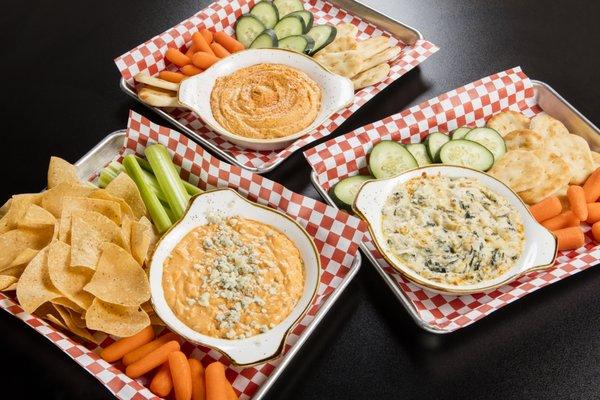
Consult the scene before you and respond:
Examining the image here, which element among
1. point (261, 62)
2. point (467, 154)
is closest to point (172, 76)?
point (261, 62)

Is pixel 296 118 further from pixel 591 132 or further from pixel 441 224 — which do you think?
pixel 591 132

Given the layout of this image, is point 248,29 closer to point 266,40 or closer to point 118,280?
point 266,40

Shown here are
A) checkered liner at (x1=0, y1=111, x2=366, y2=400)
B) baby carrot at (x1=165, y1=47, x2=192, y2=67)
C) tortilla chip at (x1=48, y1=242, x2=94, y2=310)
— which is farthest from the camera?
baby carrot at (x1=165, y1=47, x2=192, y2=67)

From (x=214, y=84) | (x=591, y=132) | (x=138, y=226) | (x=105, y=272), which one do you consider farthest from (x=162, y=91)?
(x=591, y=132)

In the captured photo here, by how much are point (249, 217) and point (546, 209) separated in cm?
163

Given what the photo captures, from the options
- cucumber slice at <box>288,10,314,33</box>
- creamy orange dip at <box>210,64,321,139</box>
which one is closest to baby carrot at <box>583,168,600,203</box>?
creamy orange dip at <box>210,64,321,139</box>

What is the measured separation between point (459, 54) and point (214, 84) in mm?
1879

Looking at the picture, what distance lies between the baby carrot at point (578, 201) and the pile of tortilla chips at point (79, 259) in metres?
2.31

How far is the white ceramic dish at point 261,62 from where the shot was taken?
12.8ft

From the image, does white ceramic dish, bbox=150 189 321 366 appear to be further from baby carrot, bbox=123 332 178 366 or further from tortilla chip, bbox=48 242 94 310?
tortilla chip, bbox=48 242 94 310

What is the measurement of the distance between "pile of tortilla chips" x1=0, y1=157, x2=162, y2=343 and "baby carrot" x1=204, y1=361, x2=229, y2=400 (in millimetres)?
377

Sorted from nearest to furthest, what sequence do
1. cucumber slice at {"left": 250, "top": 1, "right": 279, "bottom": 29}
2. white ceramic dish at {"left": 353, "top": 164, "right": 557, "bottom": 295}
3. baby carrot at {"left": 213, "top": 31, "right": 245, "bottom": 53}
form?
white ceramic dish at {"left": 353, "top": 164, "right": 557, "bottom": 295} < baby carrot at {"left": 213, "top": 31, "right": 245, "bottom": 53} < cucumber slice at {"left": 250, "top": 1, "right": 279, "bottom": 29}

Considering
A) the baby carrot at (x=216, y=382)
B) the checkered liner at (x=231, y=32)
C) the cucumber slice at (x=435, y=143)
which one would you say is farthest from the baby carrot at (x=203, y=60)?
the baby carrot at (x=216, y=382)

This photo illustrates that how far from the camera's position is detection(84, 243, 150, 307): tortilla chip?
9.60 ft
